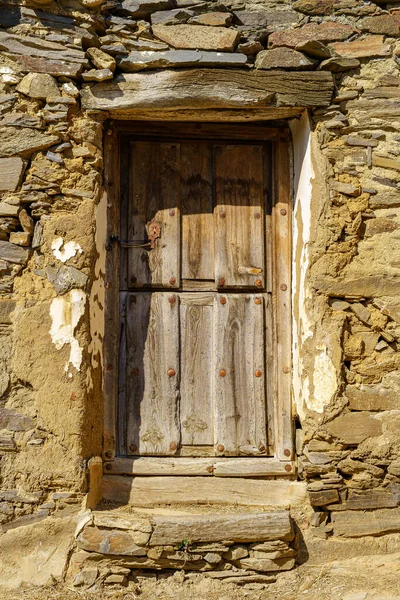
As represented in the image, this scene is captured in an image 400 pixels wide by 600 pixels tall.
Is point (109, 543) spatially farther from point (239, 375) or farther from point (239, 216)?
point (239, 216)

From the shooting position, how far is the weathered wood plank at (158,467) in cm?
391

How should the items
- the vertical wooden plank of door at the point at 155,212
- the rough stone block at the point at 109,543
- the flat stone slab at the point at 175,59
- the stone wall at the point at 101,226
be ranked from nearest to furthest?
the rough stone block at the point at 109,543 < the stone wall at the point at 101,226 < the flat stone slab at the point at 175,59 < the vertical wooden plank of door at the point at 155,212

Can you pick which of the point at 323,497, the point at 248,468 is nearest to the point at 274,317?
the point at 248,468

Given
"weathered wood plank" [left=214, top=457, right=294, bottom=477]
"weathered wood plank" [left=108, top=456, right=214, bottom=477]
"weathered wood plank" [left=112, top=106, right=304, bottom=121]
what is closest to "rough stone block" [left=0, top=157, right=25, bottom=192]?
"weathered wood plank" [left=112, top=106, right=304, bottom=121]

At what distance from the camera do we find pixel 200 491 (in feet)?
12.8

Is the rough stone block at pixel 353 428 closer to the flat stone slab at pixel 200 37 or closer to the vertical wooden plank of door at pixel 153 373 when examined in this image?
the vertical wooden plank of door at pixel 153 373

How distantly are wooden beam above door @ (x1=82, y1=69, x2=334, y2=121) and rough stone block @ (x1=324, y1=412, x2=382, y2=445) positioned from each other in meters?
1.62

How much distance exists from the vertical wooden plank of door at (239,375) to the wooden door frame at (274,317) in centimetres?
8

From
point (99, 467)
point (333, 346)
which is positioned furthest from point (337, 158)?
point (99, 467)

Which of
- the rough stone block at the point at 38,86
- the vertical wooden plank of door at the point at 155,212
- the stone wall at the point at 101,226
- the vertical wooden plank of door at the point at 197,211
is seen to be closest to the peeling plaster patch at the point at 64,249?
the stone wall at the point at 101,226

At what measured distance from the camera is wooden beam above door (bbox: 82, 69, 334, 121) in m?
3.78

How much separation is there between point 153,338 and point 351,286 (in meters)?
1.11

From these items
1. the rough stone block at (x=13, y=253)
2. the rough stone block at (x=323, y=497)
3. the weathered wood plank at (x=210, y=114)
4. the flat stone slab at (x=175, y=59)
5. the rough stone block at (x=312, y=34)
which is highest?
the rough stone block at (x=312, y=34)

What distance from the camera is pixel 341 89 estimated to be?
384 cm
